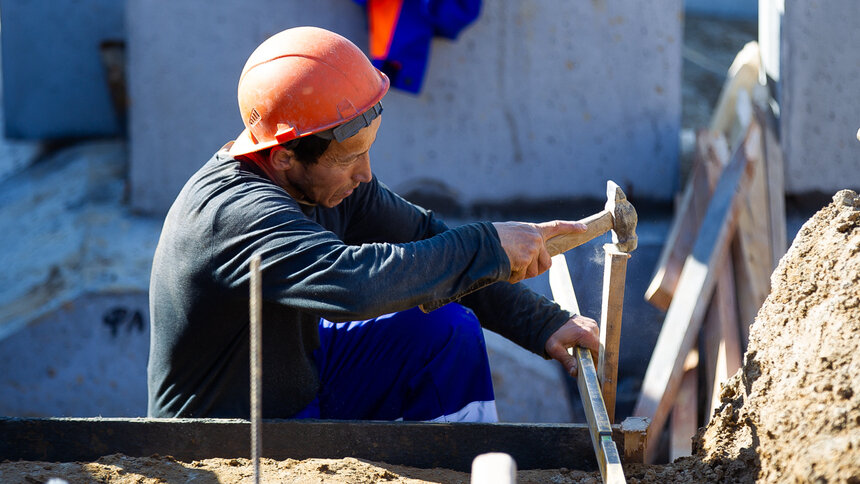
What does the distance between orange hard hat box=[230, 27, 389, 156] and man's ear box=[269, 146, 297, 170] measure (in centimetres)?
5

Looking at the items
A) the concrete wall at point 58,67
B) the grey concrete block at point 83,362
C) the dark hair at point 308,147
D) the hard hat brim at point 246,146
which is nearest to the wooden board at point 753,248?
the dark hair at point 308,147

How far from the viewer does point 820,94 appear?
496cm

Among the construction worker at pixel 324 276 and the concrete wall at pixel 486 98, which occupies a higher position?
the concrete wall at pixel 486 98

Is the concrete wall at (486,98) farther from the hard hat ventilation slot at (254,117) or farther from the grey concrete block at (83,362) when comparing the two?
the hard hat ventilation slot at (254,117)

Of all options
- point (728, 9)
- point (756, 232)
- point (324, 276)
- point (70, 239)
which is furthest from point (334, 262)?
point (728, 9)

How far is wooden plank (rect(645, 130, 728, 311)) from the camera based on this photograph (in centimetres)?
454

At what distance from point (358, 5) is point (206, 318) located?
10.1 ft

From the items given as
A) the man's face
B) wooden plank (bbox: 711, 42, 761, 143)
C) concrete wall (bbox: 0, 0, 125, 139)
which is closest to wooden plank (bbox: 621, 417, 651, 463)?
the man's face

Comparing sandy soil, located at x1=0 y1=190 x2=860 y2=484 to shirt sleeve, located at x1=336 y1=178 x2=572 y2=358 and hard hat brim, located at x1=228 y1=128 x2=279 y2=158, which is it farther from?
hard hat brim, located at x1=228 y1=128 x2=279 y2=158

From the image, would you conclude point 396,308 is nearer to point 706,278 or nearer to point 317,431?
point 317,431

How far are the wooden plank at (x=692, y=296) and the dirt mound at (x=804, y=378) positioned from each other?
5.70 feet

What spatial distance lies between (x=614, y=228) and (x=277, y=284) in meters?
0.98

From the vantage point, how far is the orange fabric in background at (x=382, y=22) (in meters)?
4.68

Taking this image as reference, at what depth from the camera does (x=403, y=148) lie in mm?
5207
